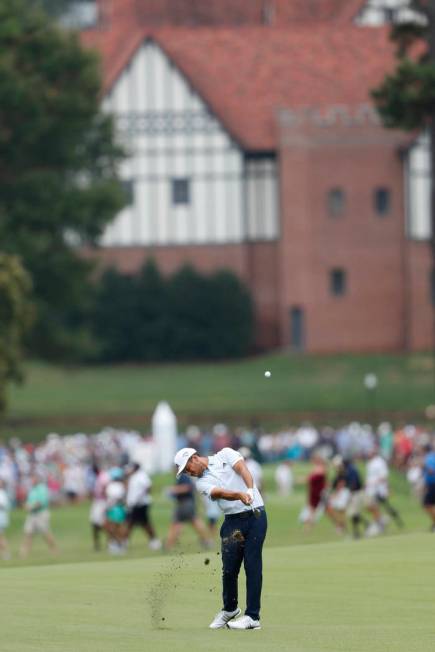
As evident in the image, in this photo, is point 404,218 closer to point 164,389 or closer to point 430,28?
Answer: point 164,389

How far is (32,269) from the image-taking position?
57781 millimetres

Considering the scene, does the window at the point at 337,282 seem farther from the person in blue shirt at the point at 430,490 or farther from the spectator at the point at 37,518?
the person in blue shirt at the point at 430,490

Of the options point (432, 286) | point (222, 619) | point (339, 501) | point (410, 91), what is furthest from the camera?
point (432, 286)

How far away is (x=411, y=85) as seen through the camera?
1695 inches

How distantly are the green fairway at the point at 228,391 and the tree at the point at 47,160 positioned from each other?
2.44 m

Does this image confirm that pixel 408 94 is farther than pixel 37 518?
Yes

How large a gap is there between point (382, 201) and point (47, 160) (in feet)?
43.2

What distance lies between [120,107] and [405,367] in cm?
1308

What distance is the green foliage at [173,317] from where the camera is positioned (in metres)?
65.6

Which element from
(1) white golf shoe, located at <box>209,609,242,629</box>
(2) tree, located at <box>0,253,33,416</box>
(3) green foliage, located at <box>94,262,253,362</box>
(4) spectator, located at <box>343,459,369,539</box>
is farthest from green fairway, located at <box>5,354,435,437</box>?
(1) white golf shoe, located at <box>209,609,242,629</box>

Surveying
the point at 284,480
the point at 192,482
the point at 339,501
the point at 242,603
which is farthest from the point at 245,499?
the point at 284,480

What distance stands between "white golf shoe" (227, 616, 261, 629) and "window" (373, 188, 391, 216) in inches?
2124

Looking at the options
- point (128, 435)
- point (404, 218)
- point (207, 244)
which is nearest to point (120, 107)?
point (207, 244)

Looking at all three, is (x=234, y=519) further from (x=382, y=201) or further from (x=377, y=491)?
(x=382, y=201)
